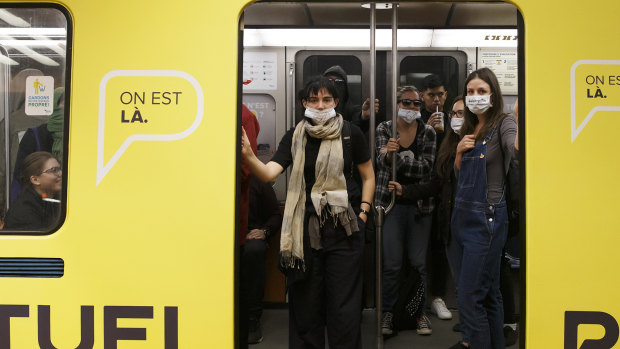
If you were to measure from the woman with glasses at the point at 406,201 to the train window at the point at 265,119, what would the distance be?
3.85ft

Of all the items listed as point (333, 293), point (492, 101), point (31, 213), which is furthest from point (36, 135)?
point (492, 101)

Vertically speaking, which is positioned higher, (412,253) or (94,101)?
(94,101)

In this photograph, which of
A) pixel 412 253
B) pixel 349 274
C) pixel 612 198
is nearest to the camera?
pixel 612 198

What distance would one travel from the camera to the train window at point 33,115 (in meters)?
2.64

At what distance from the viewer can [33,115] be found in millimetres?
2672

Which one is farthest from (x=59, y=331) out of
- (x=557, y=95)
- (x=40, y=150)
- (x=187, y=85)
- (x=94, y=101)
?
(x=557, y=95)

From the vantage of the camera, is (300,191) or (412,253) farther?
(412,253)

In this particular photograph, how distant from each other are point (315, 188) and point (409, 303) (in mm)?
1682

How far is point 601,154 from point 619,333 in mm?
796

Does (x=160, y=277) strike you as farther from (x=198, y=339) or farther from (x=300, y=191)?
(x=300, y=191)

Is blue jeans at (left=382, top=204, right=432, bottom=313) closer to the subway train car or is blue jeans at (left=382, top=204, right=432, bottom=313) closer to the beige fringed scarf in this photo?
the beige fringed scarf

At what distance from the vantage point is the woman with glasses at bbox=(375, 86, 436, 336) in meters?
4.32

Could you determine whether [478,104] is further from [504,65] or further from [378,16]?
Answer: [504,65]

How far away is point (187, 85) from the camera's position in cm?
262
